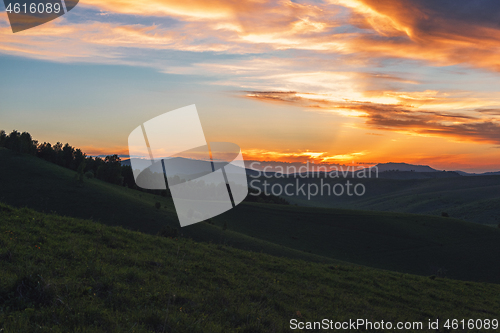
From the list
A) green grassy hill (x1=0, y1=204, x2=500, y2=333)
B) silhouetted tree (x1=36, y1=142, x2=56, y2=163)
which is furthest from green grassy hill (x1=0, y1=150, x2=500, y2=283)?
silhouetted tree (x1=36, y1=142, x2=56, y2=163)

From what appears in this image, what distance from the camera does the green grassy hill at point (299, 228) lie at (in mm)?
50500

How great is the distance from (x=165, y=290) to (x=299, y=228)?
74785mm

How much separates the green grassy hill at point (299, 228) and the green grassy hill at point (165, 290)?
22328 millimetres

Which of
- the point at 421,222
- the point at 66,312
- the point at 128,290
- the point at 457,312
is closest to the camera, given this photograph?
the point at 66,312

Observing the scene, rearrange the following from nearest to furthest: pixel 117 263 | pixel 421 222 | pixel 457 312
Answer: pixel 117 263
pixel 457 312
pixel 421 222

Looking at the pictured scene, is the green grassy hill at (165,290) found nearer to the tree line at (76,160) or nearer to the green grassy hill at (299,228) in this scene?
the green grassy hill at (299,228)

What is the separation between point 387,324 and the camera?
1205 centimetres

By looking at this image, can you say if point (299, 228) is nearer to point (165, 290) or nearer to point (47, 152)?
point (165, 290)

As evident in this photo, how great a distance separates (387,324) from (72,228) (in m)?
14.7

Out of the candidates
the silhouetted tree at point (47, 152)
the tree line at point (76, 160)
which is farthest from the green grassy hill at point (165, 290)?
the silhouetted tree at point (47, 152)

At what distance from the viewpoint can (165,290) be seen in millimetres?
9695

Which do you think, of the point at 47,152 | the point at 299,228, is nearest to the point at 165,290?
the point at 299,228

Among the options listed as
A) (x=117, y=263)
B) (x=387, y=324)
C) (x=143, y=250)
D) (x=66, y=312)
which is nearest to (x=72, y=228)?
(x=143, y=250)

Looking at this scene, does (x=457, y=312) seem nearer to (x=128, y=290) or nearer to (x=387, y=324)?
(x=387, y=324)
